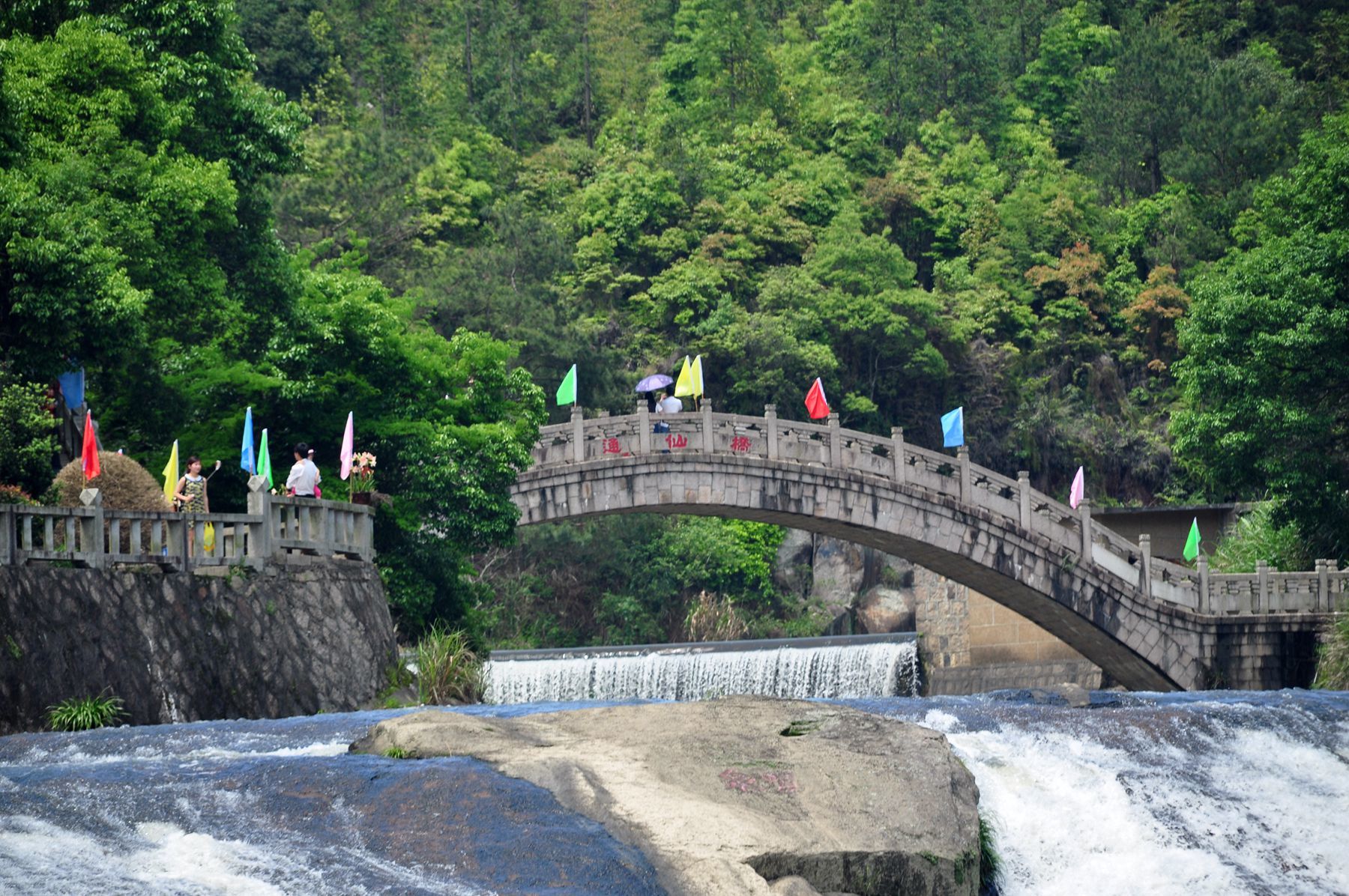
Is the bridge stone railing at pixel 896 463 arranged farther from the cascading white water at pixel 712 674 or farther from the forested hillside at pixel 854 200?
the forested hillside at pixel 854 200

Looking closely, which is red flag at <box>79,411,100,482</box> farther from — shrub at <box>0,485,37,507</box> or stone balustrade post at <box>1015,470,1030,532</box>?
stone balustrade post at <box>1015,470,1030,532</box>

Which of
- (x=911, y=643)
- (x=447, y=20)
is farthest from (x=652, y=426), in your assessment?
(x=447, y=20)

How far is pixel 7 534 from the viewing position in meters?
17.4

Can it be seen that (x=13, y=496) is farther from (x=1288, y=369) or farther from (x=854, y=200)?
(x=854, y=200)

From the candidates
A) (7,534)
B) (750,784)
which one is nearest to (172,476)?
(7,534)

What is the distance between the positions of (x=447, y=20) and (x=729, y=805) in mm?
60087

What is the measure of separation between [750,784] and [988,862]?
2.58 meters

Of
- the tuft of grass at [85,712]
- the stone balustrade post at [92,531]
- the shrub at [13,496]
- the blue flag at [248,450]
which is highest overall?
the blue flag at [248,450]

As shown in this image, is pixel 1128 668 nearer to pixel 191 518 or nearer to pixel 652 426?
pixel 652 426

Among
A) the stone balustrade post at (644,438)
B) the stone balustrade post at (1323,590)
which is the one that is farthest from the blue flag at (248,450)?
the stone balustrade post at (1323,590)

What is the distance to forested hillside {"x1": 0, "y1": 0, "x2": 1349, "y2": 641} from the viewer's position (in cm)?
4572

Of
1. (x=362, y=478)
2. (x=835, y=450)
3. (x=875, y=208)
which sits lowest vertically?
(x=362, y=478)

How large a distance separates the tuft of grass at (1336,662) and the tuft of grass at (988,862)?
14717mm

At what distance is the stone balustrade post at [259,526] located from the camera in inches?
833
